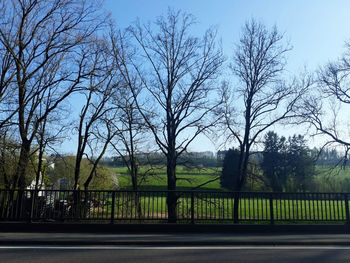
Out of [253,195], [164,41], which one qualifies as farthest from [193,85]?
[253,195]

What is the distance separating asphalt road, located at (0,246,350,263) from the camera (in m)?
5.48

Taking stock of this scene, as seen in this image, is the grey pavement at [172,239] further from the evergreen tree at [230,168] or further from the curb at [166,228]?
the evergreen tree at [230,168]

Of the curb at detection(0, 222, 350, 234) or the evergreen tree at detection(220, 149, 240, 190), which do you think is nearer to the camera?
the curb at detection(0, 222, 350, 234)

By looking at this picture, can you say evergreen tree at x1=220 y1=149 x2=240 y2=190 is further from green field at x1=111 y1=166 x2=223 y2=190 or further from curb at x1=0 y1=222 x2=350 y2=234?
curb at x1=0 y1=222 x2=350 y2=234

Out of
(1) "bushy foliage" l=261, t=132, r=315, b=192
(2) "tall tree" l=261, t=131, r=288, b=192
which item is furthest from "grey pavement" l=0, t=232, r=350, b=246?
(1) "bushy foliage" l=261, t=132, r=315, b=192

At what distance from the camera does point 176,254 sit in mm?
5941

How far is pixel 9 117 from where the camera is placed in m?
11.2

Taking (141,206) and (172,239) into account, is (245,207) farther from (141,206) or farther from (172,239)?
(141,206)

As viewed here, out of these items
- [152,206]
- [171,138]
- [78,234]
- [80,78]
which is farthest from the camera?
[171,138]

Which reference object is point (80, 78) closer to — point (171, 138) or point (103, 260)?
point (171, 138)

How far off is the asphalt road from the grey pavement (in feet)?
1.32

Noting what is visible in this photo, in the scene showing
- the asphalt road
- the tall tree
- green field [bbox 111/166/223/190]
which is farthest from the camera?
the tall tree

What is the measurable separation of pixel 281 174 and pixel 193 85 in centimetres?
1171

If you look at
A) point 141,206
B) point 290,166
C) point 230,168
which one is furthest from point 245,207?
point 290,166
